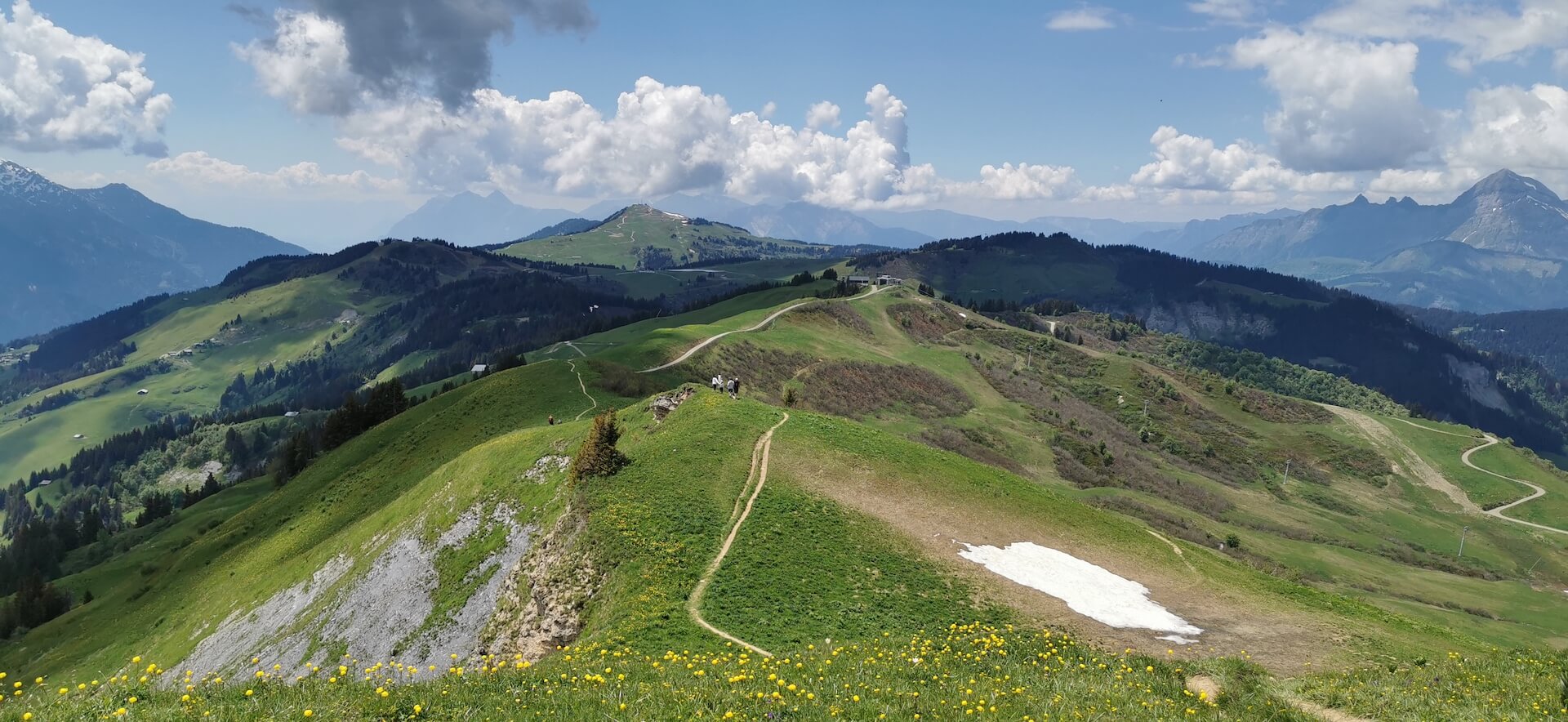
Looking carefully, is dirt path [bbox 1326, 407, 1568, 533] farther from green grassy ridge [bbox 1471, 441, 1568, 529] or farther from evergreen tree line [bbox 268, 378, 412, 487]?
evergreen tree line [bbox 268, 378, 412, 487]

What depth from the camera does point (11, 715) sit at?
44.0 ft

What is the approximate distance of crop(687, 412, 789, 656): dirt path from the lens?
1125 inches

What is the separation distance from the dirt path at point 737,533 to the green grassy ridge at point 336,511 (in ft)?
39.8

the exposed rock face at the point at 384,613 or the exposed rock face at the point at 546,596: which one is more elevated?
the exposed rock face at the point at 546,596

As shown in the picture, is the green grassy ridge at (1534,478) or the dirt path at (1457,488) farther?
the dirt path at (1457,488)

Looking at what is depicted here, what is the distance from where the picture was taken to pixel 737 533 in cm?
3678

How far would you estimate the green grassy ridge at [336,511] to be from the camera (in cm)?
5191

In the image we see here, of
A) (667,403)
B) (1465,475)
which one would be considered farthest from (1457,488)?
(667,403)

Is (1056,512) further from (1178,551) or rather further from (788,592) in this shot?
(788,592)

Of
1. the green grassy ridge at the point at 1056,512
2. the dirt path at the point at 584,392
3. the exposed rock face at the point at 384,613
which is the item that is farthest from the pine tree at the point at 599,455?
the dirt path at the point at 584,392

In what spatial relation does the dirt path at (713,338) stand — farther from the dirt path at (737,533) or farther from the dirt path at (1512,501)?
the dirt path at (1512,501)

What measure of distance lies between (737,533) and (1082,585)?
17.7 meters

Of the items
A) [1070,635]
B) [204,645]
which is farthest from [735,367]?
[1070,635]

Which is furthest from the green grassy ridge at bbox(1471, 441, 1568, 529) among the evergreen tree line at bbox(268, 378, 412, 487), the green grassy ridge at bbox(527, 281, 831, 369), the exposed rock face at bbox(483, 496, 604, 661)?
the evergreen tree line at bbox(268, 378, 412, 487)
